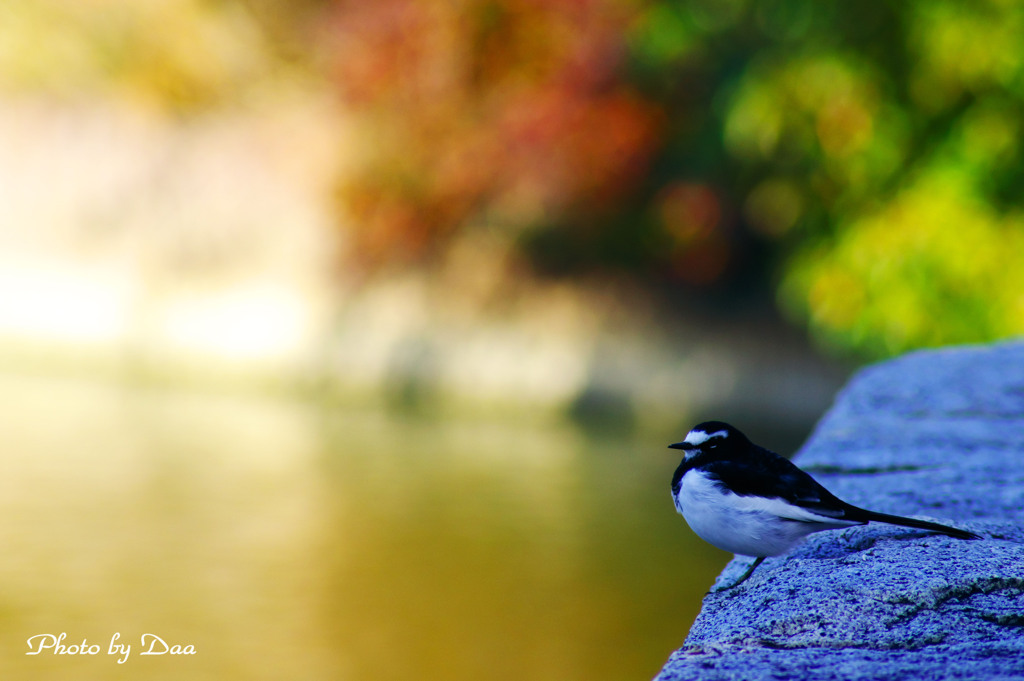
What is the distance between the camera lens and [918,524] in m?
1.99

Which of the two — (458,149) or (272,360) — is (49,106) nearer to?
(272,360)

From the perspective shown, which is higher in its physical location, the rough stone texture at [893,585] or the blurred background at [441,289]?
the blurred background at [441,289]

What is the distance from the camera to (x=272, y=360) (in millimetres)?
10234

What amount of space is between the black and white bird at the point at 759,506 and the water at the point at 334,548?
252 centimetres

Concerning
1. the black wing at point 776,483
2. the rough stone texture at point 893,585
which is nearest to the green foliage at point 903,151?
the rough stone texture at point 893,585

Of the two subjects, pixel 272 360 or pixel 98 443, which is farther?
pixel 272 360

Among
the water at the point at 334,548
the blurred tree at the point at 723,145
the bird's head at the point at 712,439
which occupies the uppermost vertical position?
the blurred tree at the point at 723,145

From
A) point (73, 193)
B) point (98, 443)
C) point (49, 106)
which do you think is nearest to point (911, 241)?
point (98, 443)

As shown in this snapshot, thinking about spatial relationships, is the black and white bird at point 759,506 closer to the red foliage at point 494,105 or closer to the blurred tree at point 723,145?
the blurred tree at point 723,145

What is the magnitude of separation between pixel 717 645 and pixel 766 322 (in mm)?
8486

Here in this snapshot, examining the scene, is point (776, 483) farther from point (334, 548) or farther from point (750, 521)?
point (334, 548)

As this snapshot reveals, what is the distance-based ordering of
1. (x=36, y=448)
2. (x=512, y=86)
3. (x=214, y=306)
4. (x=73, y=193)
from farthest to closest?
1. (x=73, y=193)
2. (x=214, y=306)
3. (x=512, y=86)
4. (x=36, y=448)

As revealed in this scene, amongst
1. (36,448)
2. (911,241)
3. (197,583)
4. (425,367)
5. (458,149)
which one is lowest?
(197,583)

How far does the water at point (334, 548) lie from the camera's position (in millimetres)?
4465
